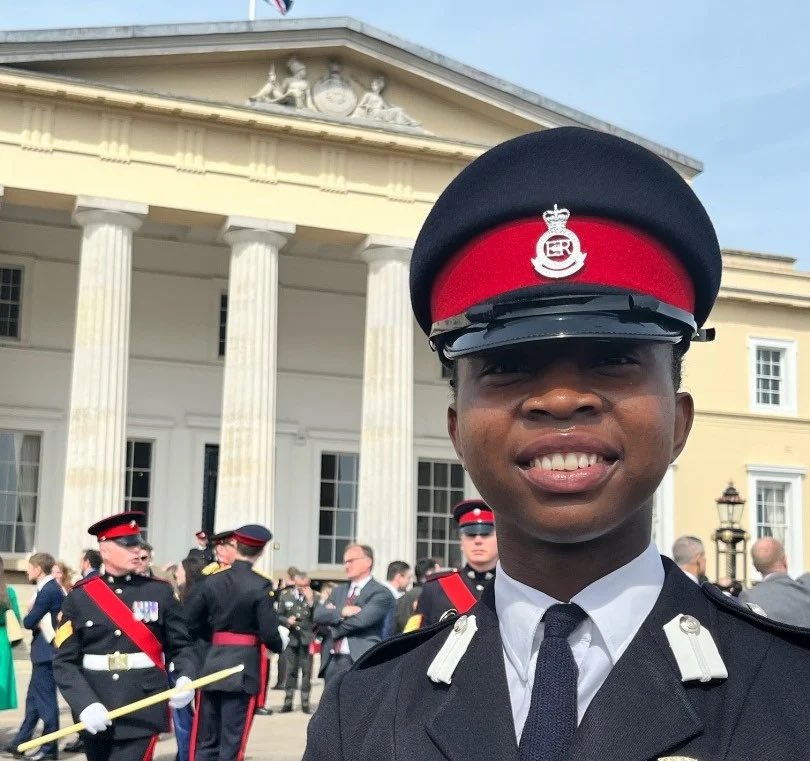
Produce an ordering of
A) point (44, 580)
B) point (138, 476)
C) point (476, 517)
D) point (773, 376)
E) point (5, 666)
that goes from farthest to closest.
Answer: point (773, 376), point (138, 476), point (44, 580), point (5, 666), point (476, 517)

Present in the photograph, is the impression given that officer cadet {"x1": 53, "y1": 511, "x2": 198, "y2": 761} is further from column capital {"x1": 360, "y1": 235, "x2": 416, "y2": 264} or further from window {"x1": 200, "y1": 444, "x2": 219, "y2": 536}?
window {"x1": 200, "y1": 444, "x2": 219, "y2": 536}

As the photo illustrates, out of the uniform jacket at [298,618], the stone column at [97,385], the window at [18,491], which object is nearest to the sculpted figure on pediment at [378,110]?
the stone column at [97,385]

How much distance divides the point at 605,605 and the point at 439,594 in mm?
7183

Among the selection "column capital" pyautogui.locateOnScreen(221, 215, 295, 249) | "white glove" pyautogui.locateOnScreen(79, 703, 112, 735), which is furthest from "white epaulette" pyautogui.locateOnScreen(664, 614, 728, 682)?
"column capital" pyautogui.locateOnScreen(221, 215, 295, 249)

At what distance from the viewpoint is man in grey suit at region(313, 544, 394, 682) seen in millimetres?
11031

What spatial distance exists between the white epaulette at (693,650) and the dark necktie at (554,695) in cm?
11

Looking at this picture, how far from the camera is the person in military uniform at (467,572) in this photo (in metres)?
7.85

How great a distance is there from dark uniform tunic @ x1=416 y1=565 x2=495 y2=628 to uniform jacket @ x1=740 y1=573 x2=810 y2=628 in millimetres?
1858

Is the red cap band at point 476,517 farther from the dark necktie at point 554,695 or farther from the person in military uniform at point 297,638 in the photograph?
the person in military uniform at point 297,638

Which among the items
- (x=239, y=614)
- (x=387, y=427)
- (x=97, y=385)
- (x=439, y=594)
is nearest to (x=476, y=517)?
(x=439, y=594)

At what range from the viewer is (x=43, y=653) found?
1216 centimetres

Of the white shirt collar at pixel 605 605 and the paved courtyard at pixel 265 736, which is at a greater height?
the white shirt collar at pixel 605 605

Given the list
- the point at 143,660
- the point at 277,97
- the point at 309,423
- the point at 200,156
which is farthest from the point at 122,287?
the point at 143,660

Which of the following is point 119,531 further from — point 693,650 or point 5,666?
point 693,650
